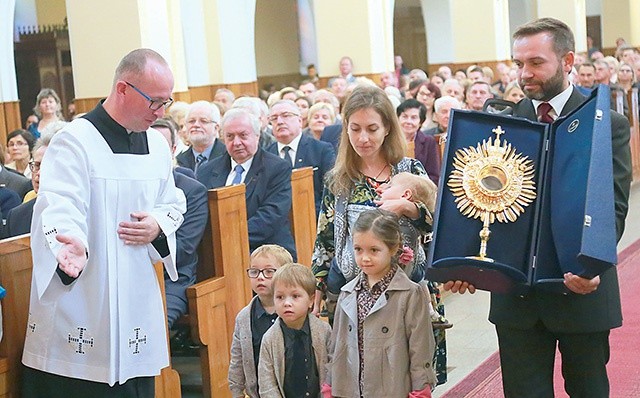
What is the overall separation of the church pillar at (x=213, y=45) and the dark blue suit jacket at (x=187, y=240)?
9.67m

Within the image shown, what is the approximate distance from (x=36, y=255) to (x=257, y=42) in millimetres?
21315

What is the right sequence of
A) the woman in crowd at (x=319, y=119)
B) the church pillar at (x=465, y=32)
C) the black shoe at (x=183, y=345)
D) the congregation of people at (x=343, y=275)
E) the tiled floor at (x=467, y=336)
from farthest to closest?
the church pillar at (x=465, y=32) → the woman in crowd at (x=319, y=119) → the tiled floor at (x=467, y=336) → the black shoe at (x=183, y=345) → the congregation of people at (x=343, y=275)

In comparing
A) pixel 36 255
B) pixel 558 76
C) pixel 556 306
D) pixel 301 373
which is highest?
pixel 558 76

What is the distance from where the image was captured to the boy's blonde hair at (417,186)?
420cm

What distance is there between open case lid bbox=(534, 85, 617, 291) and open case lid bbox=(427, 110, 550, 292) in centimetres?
4

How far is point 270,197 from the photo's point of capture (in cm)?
639

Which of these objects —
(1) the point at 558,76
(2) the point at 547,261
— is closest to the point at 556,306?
(2) the point at 547,261

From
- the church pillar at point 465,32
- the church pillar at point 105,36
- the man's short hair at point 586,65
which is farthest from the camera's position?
the church pillar at point 465,32

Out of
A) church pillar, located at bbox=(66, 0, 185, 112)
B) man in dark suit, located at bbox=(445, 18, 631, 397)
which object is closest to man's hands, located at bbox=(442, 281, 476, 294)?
man in dark suit, located at bbox=(445, 18, 631, 397)

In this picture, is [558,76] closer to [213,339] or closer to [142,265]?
[142,265]

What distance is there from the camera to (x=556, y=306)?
12.1 feet

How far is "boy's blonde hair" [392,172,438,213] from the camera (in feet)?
13.8

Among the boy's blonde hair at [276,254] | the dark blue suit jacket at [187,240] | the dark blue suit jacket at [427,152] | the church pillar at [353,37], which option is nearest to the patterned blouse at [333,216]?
the boy's blonde hair at [276,254]

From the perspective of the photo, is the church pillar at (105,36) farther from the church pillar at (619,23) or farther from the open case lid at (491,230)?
the church pillar at (619,23)
